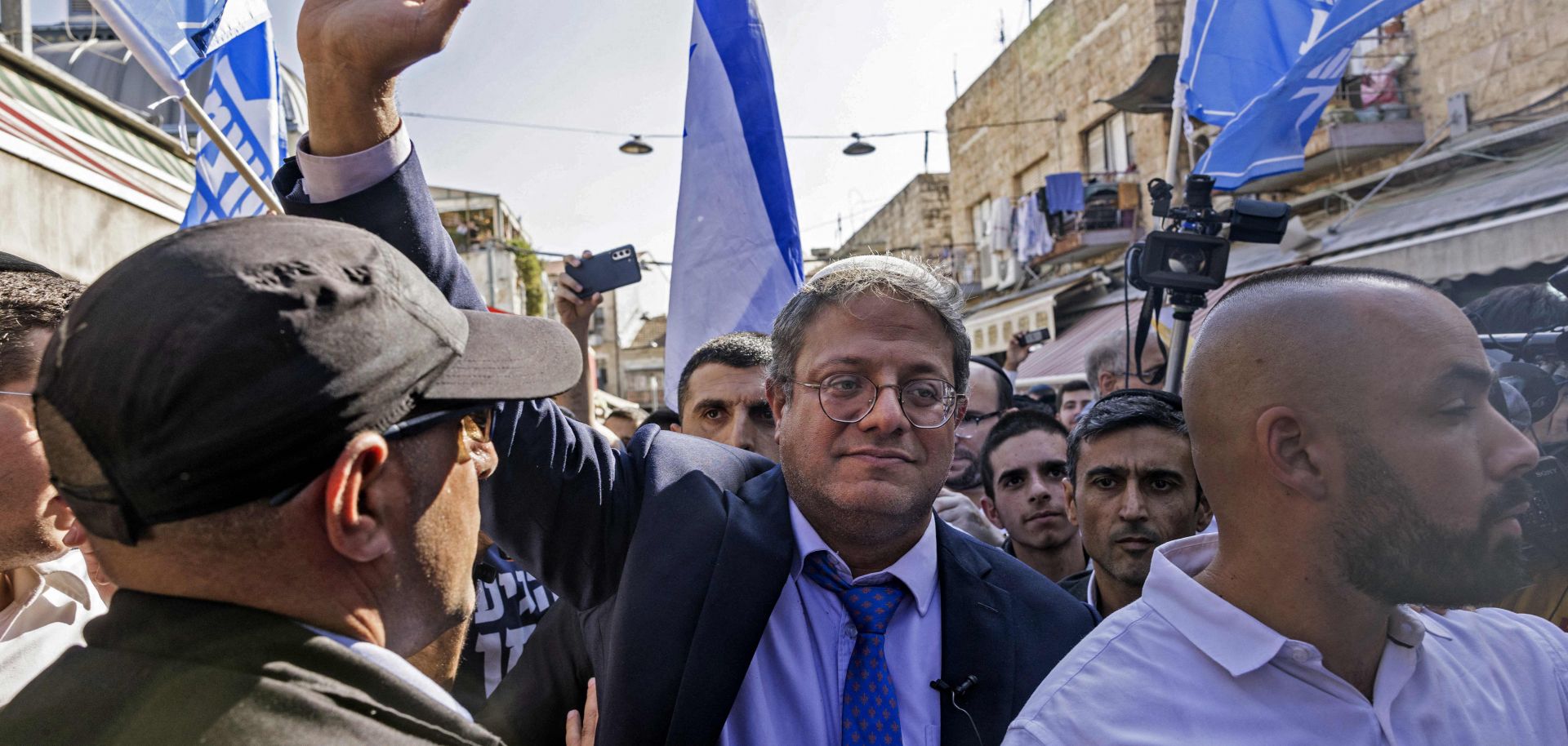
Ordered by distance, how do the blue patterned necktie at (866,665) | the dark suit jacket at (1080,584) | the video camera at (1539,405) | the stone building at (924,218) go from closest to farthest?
1. the blue patterned necktie at (866,665)
2. the video camera at (1539,405)
3. the dark suit jacket at (1080,584)
4. the stone building at (924,218)

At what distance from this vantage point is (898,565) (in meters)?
1.96

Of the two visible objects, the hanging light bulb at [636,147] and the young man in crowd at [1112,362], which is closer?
the young man in crowd at [1112,362]

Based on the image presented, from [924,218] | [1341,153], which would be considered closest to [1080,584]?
[1341,153]

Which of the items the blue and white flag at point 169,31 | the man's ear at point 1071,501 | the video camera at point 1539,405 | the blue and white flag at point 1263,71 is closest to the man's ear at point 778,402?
the man's ear at point 1071,501

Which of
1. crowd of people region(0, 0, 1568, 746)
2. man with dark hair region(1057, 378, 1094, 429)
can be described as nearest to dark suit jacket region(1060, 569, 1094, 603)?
crowd of people region(0, 0, 1568, 746)

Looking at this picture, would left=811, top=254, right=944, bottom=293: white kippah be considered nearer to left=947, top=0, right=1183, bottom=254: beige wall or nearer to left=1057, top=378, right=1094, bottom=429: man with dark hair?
left=1057, top=378, right=1094, bottom=429: man with dark hair

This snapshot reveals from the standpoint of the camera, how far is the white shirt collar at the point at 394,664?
929 mm

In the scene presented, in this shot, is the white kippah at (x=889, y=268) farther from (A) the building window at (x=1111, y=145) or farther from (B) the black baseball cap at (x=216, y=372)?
(A) the building window at (x=1111, y=145)

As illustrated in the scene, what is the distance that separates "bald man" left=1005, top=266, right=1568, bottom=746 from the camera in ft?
4.59

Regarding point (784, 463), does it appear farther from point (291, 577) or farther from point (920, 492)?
point (291, 577)

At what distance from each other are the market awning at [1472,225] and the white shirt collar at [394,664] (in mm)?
7593

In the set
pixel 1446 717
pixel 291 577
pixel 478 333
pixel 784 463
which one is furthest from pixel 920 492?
pixel 291 577

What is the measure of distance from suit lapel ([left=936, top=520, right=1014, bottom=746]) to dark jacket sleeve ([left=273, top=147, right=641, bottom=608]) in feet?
2.18

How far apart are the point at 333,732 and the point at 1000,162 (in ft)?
61.8
